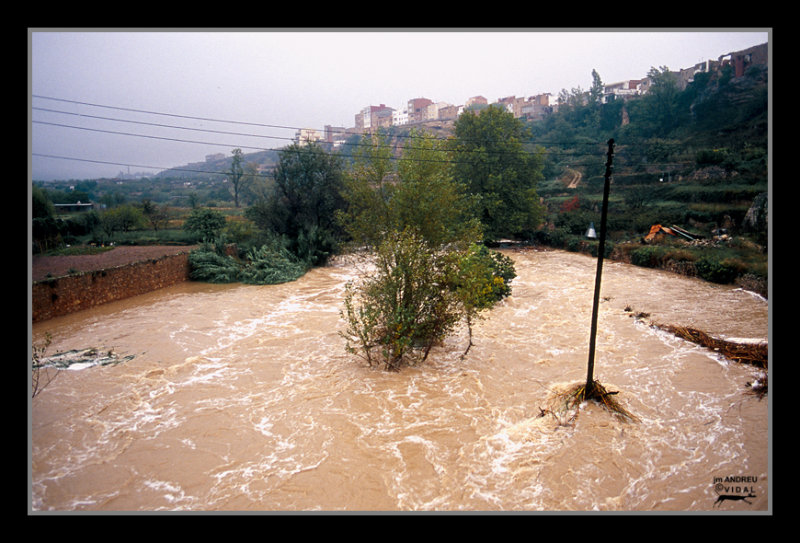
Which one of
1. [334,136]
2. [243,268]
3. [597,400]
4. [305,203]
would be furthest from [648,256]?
[334,136]

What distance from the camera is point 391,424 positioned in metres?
6.47

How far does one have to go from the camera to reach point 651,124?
142ft

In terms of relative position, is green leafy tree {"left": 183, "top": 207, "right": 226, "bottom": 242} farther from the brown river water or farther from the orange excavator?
the orange excavator

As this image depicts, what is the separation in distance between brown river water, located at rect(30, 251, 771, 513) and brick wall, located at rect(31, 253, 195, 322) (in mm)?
567

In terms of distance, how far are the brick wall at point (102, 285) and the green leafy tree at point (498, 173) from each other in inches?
Answer: 613

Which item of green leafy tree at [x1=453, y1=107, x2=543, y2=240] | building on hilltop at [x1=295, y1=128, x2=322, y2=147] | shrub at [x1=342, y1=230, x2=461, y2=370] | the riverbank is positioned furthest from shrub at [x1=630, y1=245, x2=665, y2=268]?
building on hilltop at [x1=295, y1=128, x2=322, y2=147]

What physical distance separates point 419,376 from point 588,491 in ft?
12.5

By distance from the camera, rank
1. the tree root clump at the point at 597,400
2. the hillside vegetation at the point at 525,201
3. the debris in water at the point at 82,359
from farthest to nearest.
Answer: the hillside vegetation at the point at 525,201
the debris in water at the point at 82,359
the tree root clump at the point at 597,400

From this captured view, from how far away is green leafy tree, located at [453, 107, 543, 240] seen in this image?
81.1 feet

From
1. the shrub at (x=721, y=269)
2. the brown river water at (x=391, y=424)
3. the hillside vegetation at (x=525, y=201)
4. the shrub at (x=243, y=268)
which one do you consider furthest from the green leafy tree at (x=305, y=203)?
the shrub at (x=721, y=269)

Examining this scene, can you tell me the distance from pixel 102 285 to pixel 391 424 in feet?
36.1

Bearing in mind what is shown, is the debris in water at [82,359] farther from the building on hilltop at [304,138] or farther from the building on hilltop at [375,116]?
the building on hilltop at [375,116]

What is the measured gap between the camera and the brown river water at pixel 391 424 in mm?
4785
